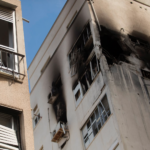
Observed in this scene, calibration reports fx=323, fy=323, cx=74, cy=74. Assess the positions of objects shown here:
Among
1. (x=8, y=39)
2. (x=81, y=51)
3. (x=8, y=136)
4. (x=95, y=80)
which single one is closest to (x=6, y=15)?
(x=8, y=39)

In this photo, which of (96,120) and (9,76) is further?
(96,120)

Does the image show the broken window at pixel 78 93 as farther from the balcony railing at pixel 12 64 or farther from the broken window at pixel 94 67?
the balcony railing at pixel 12 64

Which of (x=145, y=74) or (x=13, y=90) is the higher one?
(x=145, y=74)

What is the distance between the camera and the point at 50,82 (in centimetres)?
2186

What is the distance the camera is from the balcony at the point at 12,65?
788 cm

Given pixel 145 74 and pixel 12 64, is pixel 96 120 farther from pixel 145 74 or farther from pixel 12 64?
pixel 12 64

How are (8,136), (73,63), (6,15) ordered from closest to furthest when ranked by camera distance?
(8,136) < (6,15) < (73,63)

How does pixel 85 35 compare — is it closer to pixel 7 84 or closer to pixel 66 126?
pixel 66 126

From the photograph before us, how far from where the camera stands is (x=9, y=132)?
7.05 metres

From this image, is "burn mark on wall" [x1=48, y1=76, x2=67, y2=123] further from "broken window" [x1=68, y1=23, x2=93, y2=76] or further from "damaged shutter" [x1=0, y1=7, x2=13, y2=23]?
"damaged shutter" [x1=0, y1=7, x2=13, y2=23]

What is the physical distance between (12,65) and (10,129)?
186 centimetres

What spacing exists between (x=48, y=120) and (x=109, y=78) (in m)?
7.18

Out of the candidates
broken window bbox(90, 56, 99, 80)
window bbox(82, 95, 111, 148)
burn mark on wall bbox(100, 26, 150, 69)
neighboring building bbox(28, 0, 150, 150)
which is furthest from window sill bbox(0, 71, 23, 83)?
burn mark on wall bbox(100, 26, 150, 69)

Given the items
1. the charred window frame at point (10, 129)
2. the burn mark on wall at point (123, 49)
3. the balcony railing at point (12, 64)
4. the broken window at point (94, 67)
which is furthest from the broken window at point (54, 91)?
the charred window frame at point (10, 129)
